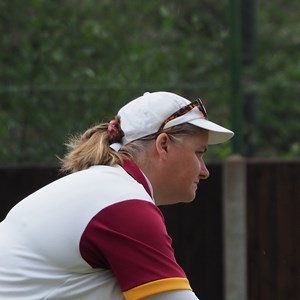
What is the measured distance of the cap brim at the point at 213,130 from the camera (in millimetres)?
3070

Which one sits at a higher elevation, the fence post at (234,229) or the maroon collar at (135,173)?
the maroon collar at (135,173)

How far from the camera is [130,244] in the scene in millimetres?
2738

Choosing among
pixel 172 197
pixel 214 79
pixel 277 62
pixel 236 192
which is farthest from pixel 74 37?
pixel 172 197

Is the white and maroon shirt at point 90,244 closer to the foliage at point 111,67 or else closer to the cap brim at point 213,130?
the cap brim at point 213,130

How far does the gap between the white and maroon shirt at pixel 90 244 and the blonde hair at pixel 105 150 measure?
0.30ft

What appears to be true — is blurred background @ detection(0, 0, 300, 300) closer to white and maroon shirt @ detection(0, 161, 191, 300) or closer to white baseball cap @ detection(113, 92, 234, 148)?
white baseball cap @ detection(113, 92, 234, 148)

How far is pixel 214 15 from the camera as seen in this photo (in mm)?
9539

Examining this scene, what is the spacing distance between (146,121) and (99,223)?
1.37ft

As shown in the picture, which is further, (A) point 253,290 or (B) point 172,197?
(A) point 253,290

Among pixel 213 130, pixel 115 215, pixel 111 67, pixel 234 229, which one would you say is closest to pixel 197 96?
pixel 111 67

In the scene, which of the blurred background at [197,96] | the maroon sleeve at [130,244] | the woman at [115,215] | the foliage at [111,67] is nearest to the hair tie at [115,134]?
the woman at [115,215]

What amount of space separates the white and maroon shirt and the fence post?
11.1 feet

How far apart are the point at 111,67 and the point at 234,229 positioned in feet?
9.83

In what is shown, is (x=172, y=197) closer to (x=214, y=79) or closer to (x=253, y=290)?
(x=253, y=290)
